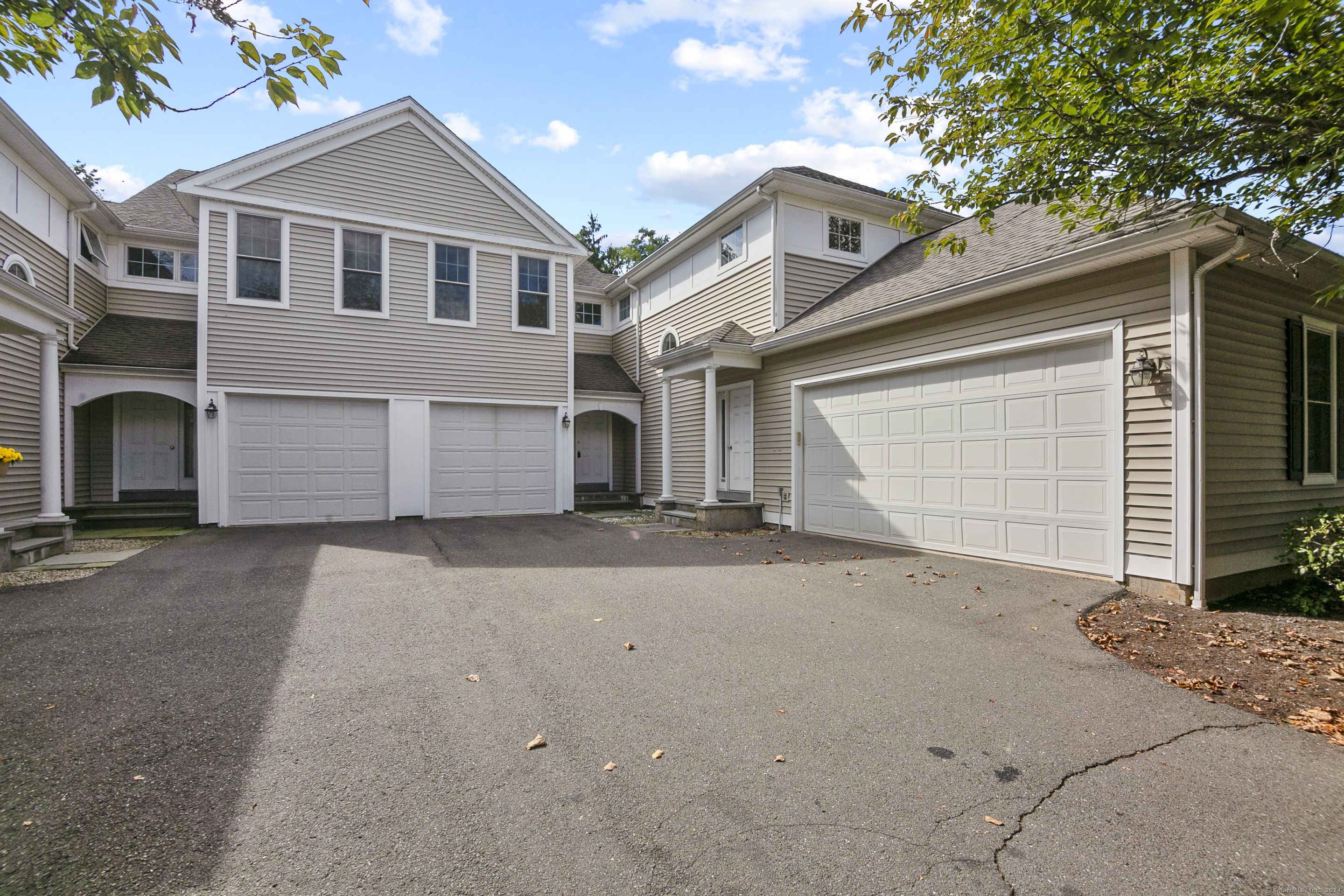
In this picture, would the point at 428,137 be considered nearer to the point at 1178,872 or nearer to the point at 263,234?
the point at 263,234

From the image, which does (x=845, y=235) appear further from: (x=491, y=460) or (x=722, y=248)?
(x=491, y=460)

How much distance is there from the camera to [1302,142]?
390cm

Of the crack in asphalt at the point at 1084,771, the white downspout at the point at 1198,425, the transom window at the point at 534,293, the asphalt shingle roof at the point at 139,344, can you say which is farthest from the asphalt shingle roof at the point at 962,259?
the asphalt shingle roof at the point at 139,344

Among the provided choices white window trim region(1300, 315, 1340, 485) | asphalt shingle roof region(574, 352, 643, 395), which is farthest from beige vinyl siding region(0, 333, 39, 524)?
white window trim region(1300, 315, 1340, 485)

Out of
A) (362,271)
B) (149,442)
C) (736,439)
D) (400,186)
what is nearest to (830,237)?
(736,439)

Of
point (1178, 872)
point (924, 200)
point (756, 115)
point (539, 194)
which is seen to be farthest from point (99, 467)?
point (1178, 872)

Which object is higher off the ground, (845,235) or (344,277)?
(845,235)

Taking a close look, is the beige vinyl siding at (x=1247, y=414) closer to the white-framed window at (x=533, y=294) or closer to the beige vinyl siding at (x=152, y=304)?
the white-framed window at (x=533, y=294)

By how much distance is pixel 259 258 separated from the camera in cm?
1116

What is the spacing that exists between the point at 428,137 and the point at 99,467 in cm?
878

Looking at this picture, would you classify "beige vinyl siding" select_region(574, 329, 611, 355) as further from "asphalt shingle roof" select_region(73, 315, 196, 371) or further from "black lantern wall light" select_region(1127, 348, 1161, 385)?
"black lantern wall light" select_region(1127, 348, 1161, 385)

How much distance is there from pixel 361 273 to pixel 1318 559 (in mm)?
13822

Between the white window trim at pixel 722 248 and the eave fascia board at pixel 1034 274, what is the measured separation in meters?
2.96

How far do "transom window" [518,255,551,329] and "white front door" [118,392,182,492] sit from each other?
6866mm
